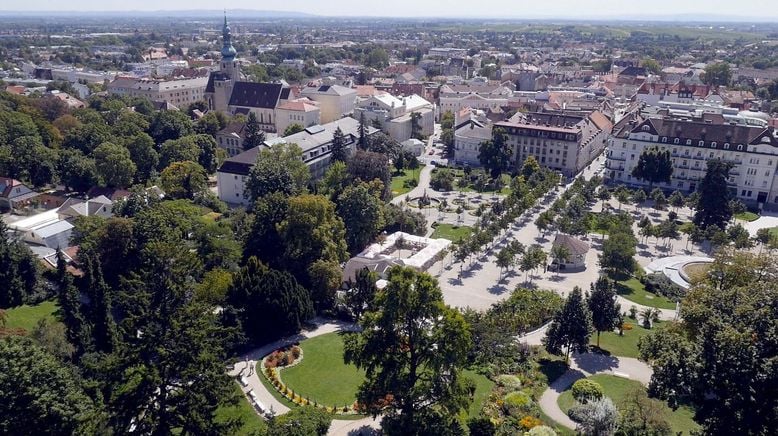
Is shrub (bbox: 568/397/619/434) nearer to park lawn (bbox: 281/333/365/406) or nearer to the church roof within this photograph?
park lawn (bbox: 281/333/365/406)

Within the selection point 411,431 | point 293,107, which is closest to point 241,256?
point 411,431

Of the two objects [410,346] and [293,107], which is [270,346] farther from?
[293,107]

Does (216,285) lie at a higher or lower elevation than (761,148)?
lower

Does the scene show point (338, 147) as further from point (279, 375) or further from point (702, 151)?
point (702, 151)

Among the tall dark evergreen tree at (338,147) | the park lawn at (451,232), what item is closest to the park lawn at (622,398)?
the park lawn at (451,232)

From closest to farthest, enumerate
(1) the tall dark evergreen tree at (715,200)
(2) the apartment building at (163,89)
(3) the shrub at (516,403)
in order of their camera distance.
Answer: (3) the shrub at (516,403) → (1) the tall dark evergreen tree at (715,200) → (2) the apartment building at (163,89)

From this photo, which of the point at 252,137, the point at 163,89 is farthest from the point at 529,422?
the point at 163,89

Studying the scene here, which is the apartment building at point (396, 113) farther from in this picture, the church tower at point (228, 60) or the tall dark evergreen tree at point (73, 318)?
the tall dark evergreen tree at point (73, 318)
